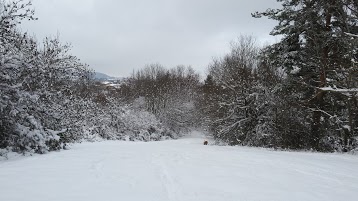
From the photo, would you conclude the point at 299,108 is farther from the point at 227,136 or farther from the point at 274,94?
the point at 227,136

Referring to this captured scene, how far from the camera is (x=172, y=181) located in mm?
6582

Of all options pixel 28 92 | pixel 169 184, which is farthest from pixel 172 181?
pixel 28 92

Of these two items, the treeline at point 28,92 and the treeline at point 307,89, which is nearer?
the treeline at point 28,92

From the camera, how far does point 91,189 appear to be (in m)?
5.75

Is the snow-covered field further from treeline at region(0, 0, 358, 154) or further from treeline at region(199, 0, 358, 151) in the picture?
treeline at region(199, 0, 358, 151)

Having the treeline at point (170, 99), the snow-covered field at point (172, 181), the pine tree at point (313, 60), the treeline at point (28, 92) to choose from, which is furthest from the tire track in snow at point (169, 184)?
the treeline at point (170, 99)

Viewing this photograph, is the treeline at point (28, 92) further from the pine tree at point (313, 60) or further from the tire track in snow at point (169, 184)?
the pine tree at point (313, 60)

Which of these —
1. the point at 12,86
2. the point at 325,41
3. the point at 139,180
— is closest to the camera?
the point at 139,180

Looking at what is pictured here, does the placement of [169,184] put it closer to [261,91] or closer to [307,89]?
[307,89]

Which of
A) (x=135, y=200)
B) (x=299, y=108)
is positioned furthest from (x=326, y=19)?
(x=135, y=200)

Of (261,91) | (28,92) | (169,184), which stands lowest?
(169,184)

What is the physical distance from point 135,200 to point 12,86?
7.00m

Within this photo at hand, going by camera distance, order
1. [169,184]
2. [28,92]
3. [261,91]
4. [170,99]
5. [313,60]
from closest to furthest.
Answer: [169,184] → [28,92] → [313,60] → [261,91] → [170,99]

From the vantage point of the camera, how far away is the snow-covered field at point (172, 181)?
5434 millimetres
